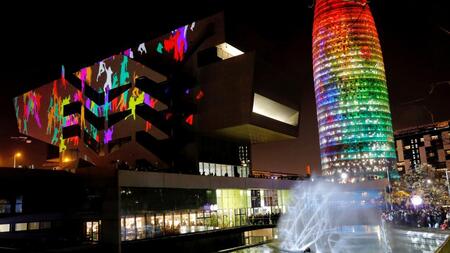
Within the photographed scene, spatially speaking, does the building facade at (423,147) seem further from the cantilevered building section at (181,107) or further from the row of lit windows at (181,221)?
the row of lit windows at (181,221)

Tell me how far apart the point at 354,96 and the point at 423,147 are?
1364 inches

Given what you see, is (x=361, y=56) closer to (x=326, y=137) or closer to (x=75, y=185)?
(x=326, y=137)

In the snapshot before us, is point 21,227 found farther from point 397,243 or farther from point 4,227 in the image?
point 397,243

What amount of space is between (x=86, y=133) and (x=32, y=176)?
928 inches

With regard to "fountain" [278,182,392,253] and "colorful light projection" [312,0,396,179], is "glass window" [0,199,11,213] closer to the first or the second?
"fountain" [278,182,392,253]

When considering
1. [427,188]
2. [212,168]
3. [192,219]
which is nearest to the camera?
[192,219]

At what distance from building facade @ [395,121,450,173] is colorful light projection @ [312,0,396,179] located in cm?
1368

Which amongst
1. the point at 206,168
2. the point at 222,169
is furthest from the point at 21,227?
the point at 222,169

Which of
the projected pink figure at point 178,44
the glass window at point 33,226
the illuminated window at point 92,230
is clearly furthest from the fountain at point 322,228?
the projected pink figure at point 178,44

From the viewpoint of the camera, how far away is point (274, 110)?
48812mm

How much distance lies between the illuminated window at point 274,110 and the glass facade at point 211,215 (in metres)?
8.94

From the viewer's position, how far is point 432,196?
2461 inches

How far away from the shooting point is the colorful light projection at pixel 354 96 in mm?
139500

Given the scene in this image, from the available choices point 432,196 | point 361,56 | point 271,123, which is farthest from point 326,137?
point 271,123
